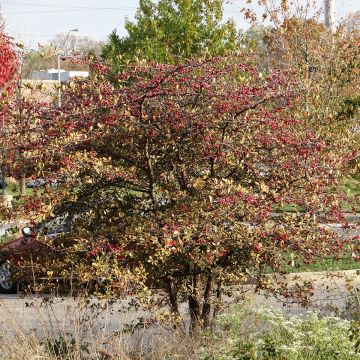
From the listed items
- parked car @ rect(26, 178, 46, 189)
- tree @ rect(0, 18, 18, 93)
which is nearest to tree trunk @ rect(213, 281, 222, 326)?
parked car @ rect(26, 178, 46, 189)

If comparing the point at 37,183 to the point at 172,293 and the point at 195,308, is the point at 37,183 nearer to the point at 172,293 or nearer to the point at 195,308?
the point at 172,293

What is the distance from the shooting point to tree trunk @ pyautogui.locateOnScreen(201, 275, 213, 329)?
8.45m

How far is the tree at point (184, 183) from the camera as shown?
7527 mm

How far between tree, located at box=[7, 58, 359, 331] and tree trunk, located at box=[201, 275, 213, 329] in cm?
1

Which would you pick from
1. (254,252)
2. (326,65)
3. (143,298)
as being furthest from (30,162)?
(326,65)

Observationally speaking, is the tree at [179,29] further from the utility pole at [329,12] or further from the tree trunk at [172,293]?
the tree trunk at [172,293]

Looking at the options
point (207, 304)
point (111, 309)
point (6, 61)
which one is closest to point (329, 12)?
point (6, 61)

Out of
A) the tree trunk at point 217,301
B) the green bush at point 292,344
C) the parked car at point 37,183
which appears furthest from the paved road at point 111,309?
the green bush at point 292,344

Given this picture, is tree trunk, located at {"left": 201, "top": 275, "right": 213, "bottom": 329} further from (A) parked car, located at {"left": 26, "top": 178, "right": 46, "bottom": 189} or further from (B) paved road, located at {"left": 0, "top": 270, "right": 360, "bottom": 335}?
(A) parked car, located at {"left": 26, "top": 178, "right": 46, "bottom": 189}

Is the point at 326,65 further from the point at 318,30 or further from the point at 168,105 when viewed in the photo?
the point at 168,105

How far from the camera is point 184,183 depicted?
846 cm

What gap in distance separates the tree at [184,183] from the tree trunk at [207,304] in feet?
0.04

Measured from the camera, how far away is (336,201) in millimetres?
7820

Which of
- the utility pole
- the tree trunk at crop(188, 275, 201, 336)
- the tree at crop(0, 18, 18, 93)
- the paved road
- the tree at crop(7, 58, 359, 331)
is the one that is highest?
the utility pole
